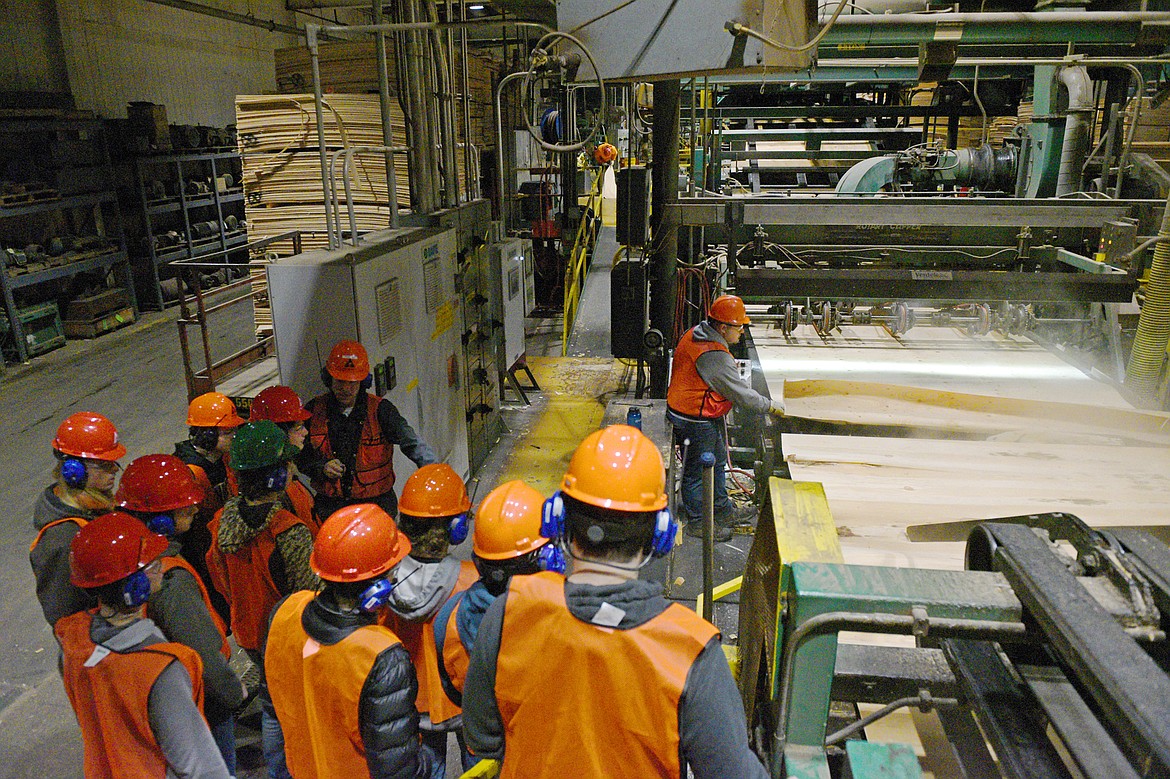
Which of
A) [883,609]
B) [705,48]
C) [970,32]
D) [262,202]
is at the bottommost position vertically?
[883,609]

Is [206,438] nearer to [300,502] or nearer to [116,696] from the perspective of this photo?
[300,502]

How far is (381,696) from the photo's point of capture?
7.03ft

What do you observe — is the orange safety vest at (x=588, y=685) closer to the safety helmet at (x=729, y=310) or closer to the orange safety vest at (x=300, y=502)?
the orange safety vest at (x=300, y=502)

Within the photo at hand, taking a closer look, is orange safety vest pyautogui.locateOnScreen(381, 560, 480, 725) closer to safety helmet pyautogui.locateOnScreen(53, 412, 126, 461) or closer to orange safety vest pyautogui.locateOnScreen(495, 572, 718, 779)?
orange safety vest pyautogui.locateOnScreen(495, 572, 718, 779)

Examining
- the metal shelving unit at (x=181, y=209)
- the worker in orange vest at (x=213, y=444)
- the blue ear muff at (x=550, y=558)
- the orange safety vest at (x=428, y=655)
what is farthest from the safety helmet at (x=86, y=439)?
the metal shelving unit at (x=181, y=209)

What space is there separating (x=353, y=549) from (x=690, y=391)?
3.75 m

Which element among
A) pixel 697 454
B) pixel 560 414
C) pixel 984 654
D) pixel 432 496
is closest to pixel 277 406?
pixel 432 496

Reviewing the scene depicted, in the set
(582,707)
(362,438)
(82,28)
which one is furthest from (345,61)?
(82,28)

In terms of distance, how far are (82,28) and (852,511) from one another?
14320 mm

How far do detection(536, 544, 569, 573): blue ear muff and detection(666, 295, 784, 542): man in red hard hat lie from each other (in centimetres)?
270

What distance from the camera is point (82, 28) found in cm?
1200

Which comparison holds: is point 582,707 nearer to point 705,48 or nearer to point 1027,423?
point 705,48

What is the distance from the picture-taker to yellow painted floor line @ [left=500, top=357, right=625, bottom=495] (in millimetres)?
7031

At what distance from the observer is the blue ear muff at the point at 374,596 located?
2189 mm
